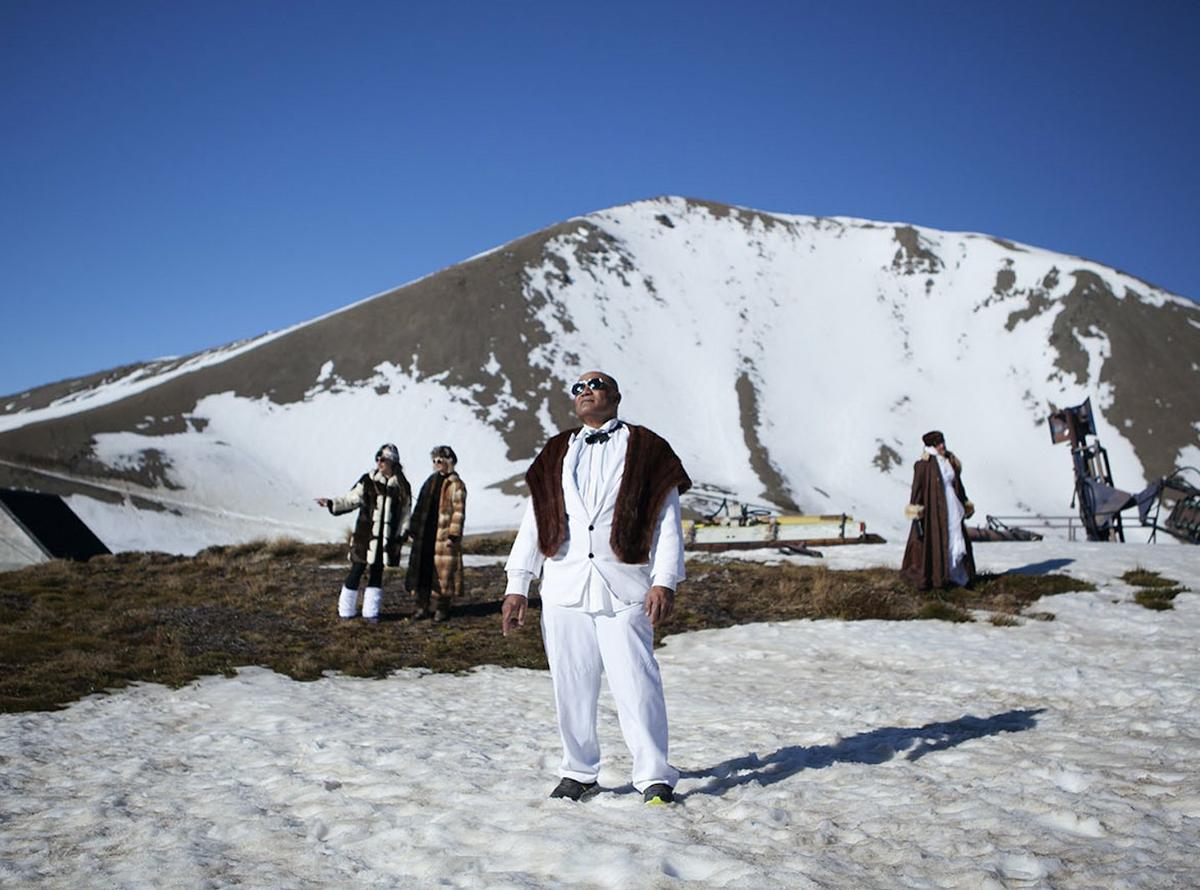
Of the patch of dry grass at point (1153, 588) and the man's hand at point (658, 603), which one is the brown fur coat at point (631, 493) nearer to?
the man's hand at point (658, 603)

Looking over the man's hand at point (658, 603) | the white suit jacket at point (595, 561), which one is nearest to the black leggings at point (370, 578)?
the white suit jacket at point (595, 561)

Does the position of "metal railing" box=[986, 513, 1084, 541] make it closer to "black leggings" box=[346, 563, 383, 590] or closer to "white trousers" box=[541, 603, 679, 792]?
"black leggings" box=[346, 563, 383, 590]

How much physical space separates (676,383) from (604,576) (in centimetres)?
7723

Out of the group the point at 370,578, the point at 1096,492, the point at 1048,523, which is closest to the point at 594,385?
the point at 370,578

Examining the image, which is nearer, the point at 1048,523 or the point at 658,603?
the point at 658,603

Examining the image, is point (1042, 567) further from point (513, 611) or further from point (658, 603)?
point (513, 611)

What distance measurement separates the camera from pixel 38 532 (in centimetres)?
1858

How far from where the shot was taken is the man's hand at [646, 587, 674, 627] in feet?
14.8

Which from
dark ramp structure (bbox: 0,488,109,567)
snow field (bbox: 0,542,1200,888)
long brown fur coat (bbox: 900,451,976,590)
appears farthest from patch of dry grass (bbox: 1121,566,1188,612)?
dark ramp structure (bbox: 0,488,109,567)

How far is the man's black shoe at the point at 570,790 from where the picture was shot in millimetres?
4504

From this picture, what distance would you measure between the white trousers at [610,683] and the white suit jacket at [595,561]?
0.10m

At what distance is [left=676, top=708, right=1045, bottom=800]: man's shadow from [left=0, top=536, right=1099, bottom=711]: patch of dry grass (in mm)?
3991

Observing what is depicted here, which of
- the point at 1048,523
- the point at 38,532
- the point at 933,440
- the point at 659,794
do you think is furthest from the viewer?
the point at 1048,523

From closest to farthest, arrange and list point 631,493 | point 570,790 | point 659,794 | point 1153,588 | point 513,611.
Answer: point 659,794, point 570,790, point 631,493, point 513,611, point 1153,588
